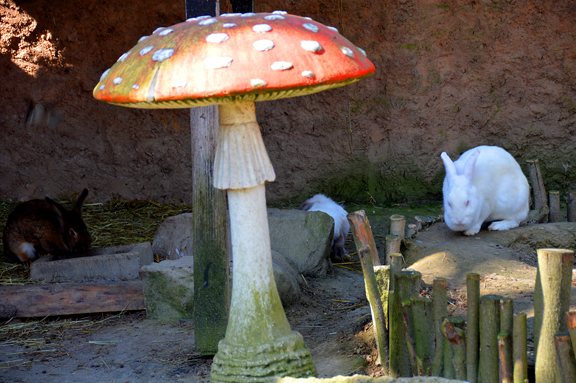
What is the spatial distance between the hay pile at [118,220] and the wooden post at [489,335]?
A: 4340 mm

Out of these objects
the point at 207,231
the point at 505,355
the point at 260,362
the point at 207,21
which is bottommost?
the point at 260,362

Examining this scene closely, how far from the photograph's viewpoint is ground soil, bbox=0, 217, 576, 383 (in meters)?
3.31

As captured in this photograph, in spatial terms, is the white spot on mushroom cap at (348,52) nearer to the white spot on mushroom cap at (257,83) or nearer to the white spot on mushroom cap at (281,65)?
the white spot on mushroom cap at (281,65)

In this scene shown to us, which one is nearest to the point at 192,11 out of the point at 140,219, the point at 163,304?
the point at 163,304

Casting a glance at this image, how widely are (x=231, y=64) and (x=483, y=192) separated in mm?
3661

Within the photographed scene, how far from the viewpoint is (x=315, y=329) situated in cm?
392

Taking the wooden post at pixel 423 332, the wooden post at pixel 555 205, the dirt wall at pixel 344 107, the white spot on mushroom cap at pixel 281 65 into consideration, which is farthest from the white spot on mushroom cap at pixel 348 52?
the dirt wall at pixel 344 107

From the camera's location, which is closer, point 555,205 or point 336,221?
point 555,205

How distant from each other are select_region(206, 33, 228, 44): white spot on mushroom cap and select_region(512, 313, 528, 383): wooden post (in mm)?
1585

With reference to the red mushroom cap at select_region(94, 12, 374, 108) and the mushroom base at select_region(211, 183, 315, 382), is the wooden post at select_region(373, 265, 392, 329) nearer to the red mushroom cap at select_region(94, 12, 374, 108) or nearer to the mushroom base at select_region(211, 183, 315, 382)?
the mushroom base at select_region(211, 183, 315, 382)

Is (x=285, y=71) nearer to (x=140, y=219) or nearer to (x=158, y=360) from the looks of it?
(x=158, y=360)

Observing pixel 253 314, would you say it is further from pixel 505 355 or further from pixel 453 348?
pixel 505 355

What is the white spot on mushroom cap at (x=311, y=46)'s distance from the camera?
6.86ft

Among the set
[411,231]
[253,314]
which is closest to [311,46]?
[253,314]
